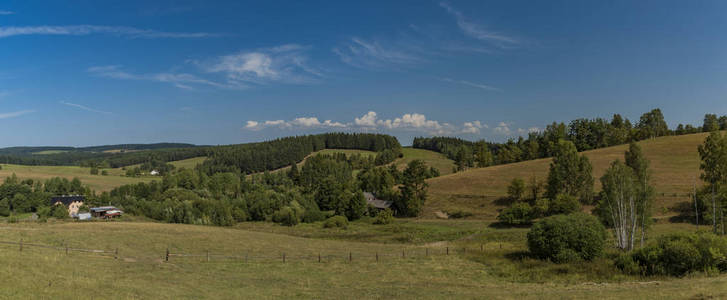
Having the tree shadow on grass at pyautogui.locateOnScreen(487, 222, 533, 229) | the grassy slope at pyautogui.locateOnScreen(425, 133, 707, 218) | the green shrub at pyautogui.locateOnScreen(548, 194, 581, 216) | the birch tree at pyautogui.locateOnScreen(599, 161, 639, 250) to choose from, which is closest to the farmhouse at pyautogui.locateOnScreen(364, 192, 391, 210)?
the grassy slope at pyautogui.locateOnScreen(425, 133, 707, 218)

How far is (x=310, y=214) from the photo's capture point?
9531 centimetres

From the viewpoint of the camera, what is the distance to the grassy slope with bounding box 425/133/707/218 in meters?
75.6

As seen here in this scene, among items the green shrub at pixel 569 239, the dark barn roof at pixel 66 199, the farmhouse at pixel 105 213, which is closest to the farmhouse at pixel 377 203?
the green shrub at pixel 569 239

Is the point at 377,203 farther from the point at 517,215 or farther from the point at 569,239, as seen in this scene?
the point at 569,239

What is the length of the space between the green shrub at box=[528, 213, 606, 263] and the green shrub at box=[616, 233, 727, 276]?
4721mm

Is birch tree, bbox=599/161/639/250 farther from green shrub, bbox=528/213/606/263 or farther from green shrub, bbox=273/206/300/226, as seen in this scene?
green shrub, bbox=273/206/300/226

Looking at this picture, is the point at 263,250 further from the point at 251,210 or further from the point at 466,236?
the point at 251,210

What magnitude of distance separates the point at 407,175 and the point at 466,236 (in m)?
35.8

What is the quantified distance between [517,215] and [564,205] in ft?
28.5

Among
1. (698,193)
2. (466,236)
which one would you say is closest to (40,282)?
(466,236)

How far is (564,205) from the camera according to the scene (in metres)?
68.4

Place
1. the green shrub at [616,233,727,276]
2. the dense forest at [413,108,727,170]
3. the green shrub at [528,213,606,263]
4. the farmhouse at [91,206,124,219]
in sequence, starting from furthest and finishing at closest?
the dense forest at [413,108,727,170] < the farmhouse at [91,206,124,219] < the green shrub at [528,213,606,263] < the green shrub at [616,233,727,276]

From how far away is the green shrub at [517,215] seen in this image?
223ft

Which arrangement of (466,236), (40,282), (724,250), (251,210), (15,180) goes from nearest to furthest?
1. (40,282)
2. (724,250)
3. (466,236)
4. (251,210)
5. (15,180)
